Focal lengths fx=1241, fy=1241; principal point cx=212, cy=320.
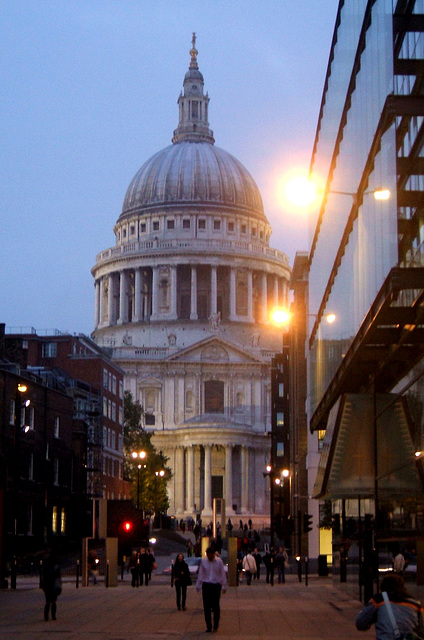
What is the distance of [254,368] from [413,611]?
144 metres

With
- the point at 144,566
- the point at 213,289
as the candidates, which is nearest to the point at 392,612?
the point at 144,566

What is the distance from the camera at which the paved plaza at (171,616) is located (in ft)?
78.9

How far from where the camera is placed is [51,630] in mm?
24938

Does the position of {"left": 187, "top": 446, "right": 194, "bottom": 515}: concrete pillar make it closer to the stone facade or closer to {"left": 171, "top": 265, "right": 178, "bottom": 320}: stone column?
the stone facade

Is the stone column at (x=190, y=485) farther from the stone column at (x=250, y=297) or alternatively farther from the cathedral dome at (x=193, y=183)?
the cathedral dome at (x=193, y=183)

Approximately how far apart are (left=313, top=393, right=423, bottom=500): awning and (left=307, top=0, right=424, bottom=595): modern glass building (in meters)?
0.04

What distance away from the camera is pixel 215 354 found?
15738cm

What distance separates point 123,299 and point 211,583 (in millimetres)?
155432

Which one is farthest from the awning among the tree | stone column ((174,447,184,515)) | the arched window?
the arched window

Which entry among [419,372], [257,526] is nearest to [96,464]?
[257,526]

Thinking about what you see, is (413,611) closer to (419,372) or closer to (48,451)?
(419,372)

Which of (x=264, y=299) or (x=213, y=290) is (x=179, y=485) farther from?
(x=264, y=299)

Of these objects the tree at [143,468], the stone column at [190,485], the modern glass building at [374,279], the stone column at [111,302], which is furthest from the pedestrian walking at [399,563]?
the stone column at [111,302]

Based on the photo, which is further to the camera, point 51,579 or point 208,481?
point 208,481
